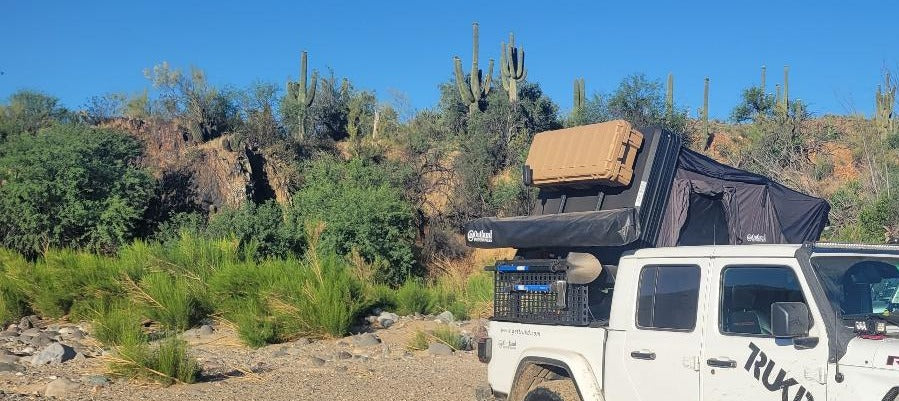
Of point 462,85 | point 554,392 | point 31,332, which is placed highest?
point 462,85

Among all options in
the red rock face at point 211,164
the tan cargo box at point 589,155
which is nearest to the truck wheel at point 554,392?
the tan cargo box at point 589,155

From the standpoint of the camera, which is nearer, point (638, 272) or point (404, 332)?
point (638, 272)

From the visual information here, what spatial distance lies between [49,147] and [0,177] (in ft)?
5.35

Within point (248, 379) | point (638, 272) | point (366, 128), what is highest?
point (366, 128)

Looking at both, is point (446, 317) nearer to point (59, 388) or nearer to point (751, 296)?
point (59, 388)

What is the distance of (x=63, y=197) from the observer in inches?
955

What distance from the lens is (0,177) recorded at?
82.7 feet

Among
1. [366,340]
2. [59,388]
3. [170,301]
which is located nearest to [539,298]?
[59,388]

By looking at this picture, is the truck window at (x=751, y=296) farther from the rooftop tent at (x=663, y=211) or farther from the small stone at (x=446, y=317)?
the small stone at (x=446, y=317)

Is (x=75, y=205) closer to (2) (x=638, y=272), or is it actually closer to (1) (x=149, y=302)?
(1) (x=149, y=302)

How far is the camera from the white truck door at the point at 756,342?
5.10 m

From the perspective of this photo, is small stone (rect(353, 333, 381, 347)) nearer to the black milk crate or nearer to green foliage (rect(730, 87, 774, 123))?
the black milk crate

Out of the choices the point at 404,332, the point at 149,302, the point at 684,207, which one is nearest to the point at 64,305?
the point at 149,302

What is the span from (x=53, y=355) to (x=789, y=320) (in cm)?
1102
